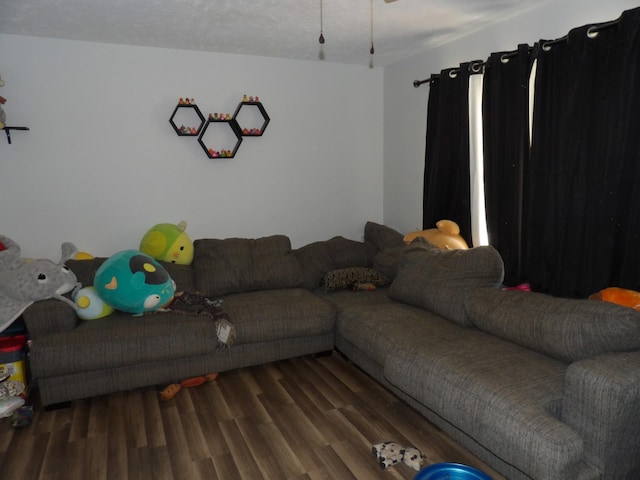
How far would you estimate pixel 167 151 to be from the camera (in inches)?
144

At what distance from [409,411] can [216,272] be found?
1.72m

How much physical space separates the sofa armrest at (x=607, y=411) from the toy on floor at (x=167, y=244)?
269 centimetres

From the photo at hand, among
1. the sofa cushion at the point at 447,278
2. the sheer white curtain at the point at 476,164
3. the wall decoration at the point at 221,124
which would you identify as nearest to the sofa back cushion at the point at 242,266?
the wall decoration at the point at 221,124

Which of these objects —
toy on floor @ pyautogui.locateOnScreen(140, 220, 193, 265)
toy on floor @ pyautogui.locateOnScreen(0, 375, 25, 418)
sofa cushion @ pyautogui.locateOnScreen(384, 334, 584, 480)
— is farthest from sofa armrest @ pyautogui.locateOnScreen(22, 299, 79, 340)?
sofa cushion @ pyautogui.locateOnScreen(384, 334, 584, 480)

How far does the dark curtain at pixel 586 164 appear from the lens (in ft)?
7.52

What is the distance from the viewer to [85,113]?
3383 mm

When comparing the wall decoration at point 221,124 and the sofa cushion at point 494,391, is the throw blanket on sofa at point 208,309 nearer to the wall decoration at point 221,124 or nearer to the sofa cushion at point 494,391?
the sofa cushion at point 494,391

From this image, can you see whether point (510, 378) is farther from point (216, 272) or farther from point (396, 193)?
point (396, 193)

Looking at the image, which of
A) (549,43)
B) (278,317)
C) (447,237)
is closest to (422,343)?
(278,317)

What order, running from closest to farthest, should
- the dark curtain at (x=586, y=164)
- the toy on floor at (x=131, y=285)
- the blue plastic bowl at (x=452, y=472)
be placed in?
the blue plastic bowl at (x=452, y=472) → the dark curtain at (x=586, y=164) → the toy on floor at (x=131, y=285)

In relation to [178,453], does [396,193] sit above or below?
above

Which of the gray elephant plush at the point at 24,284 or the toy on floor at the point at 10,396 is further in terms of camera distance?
the gray elephant plush at the point at 24,284

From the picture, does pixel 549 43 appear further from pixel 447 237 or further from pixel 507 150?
pixel 447 237

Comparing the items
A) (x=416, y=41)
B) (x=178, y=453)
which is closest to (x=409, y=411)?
(x=178, y=453)
